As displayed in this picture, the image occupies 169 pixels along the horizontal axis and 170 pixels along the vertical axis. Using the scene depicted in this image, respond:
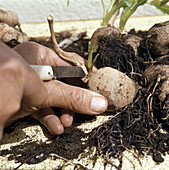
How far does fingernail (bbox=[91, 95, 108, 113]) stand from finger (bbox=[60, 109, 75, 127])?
0.15 metres

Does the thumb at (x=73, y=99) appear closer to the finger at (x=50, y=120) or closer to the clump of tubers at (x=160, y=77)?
the finger at (x=50, y=120)

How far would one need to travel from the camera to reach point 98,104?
3.25ft

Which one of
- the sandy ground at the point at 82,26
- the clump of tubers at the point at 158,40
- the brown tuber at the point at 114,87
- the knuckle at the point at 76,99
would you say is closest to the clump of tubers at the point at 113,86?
the brown tuber at the point at 114,87

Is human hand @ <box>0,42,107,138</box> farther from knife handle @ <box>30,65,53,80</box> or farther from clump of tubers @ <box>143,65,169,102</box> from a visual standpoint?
clump of tubers @ <box>143,65,169,102</box>

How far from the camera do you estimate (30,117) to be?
120 centimetres

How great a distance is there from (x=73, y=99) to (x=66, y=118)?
0.16 metres

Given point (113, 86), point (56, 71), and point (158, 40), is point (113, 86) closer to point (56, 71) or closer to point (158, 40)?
point (56, 71)

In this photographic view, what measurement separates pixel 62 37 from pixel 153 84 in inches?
43.3

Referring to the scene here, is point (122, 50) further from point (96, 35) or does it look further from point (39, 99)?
point (39, 99)

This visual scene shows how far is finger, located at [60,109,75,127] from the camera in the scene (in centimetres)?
107

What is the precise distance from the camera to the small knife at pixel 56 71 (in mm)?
944

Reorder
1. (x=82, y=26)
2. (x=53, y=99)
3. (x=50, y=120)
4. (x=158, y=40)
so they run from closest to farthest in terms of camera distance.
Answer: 1. (x=53, y=99)
2. (x=50, y=120)
3. (x=158, y=40)
4. (x=82, y=26)

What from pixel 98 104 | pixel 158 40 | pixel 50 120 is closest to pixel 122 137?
pixel 98 104

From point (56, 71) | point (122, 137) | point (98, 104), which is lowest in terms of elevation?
point (122, 137)
